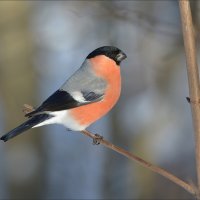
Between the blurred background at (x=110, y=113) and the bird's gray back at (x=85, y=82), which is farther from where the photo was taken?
the blurred background at (x=110, y=113)

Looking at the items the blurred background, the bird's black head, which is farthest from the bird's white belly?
the blurred background

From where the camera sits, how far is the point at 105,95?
6.20 ft

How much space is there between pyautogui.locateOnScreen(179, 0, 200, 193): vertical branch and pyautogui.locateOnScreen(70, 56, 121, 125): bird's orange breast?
73 cm

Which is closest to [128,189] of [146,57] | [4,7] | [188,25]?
[146,57]

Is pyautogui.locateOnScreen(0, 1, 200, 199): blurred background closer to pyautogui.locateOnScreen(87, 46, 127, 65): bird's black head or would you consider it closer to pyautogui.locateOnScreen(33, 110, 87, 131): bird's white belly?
pyautogui.locateOnScreen(87, 46, 127, 65): bird's black head

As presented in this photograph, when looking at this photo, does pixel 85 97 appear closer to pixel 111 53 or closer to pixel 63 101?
pixel 63 101

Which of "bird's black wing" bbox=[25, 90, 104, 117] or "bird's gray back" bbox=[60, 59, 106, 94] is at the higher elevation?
"bird's gray back" bbox=[60, 59, 106, 94]

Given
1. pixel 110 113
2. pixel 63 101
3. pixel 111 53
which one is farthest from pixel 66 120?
pixel 110 113

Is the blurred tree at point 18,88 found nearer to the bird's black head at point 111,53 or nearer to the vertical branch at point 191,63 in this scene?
the bird's black head at point 111,53

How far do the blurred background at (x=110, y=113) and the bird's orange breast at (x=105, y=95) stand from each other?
1.78m

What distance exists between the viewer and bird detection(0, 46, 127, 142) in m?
1.74

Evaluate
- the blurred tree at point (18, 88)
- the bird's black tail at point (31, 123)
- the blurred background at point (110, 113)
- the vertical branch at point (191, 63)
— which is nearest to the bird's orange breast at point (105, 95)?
the bird's black tail at point (31, 123)

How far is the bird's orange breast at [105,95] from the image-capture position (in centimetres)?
183

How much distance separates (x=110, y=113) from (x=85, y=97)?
7.33ft
